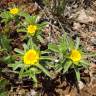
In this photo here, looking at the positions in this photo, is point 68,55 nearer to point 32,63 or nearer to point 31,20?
point 32,63

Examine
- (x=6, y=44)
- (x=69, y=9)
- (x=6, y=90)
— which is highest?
(x=69, y=9)

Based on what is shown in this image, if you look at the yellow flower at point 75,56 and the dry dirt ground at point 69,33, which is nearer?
the yellow flower at point 75,56

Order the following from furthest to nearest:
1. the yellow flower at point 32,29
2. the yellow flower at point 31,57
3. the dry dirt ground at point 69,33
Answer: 1. the dry dirt ground at point 69,33
2. the yellow flower at point 32,29
3. the yellow flower at point 31,57

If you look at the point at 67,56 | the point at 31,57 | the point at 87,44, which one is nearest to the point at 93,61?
the point at 87,44

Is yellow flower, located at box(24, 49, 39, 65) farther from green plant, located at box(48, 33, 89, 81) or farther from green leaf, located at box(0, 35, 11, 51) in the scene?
green leaf, located at box(0, 35, 11, 51)

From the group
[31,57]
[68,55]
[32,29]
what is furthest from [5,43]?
[68,55]

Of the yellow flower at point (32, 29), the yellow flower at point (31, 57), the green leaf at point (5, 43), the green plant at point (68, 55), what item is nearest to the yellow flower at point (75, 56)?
the green plant at point (68, 55)

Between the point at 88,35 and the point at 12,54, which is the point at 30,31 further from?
the point at 88,35

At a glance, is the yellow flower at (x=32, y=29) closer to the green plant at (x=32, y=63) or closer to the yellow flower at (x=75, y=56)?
the green plant at (x=32, y=63)
